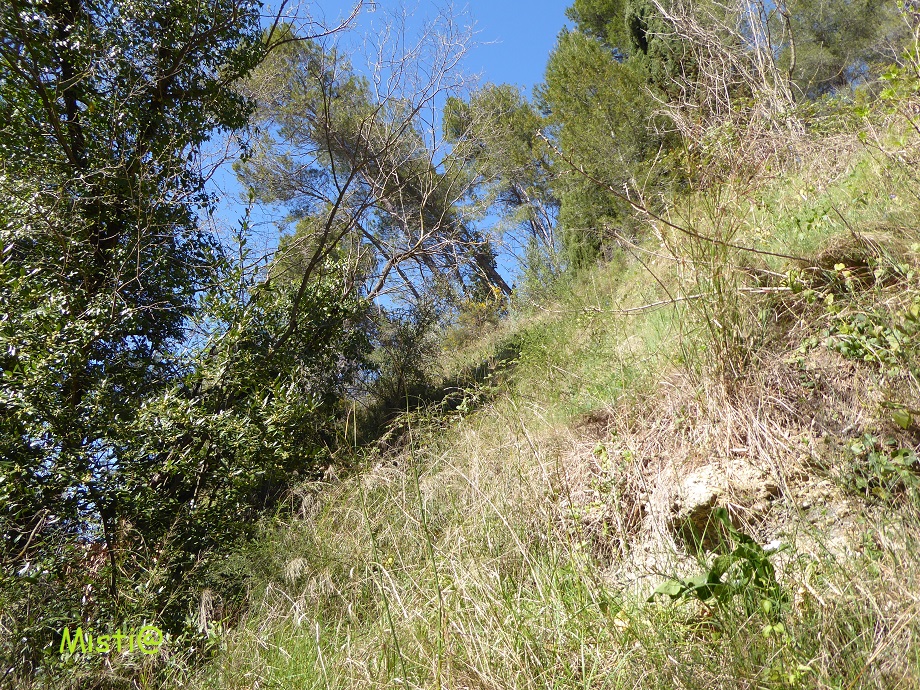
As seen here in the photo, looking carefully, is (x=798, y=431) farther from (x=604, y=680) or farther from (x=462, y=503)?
(x=462, y=503)

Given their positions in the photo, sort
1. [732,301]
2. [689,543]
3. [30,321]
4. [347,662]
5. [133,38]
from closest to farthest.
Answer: [347,662] < [689,543] < [732,301] < [30,321] < [133,38]

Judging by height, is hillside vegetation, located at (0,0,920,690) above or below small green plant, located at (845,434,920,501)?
above

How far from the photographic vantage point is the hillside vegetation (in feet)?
4.97

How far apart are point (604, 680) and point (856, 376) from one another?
1612mm

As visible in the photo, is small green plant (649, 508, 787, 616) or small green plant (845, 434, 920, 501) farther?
small green plant (845, 434, 920, 501)

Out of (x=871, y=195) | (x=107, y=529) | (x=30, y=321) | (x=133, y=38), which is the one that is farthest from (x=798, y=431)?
(x=133, y=38)

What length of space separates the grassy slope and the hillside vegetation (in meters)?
0.01

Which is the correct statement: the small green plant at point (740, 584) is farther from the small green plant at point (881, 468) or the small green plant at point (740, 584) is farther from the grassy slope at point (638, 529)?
the small green plant at point (881, 468)

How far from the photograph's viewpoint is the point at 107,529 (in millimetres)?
2873

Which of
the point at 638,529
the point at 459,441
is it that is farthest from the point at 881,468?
the point at 459,441

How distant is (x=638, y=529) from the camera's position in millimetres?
2207

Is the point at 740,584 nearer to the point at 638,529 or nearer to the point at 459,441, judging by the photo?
the point at 638,529

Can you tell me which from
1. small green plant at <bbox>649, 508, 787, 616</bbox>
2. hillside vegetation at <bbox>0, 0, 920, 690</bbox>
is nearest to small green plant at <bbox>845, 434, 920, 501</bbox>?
hillside vegetation at <bbox>0, 0, 920, 690</bbox>

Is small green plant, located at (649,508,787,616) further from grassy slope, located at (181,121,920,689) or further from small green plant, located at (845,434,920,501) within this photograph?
small green plant, located at (845,434,920,501)
